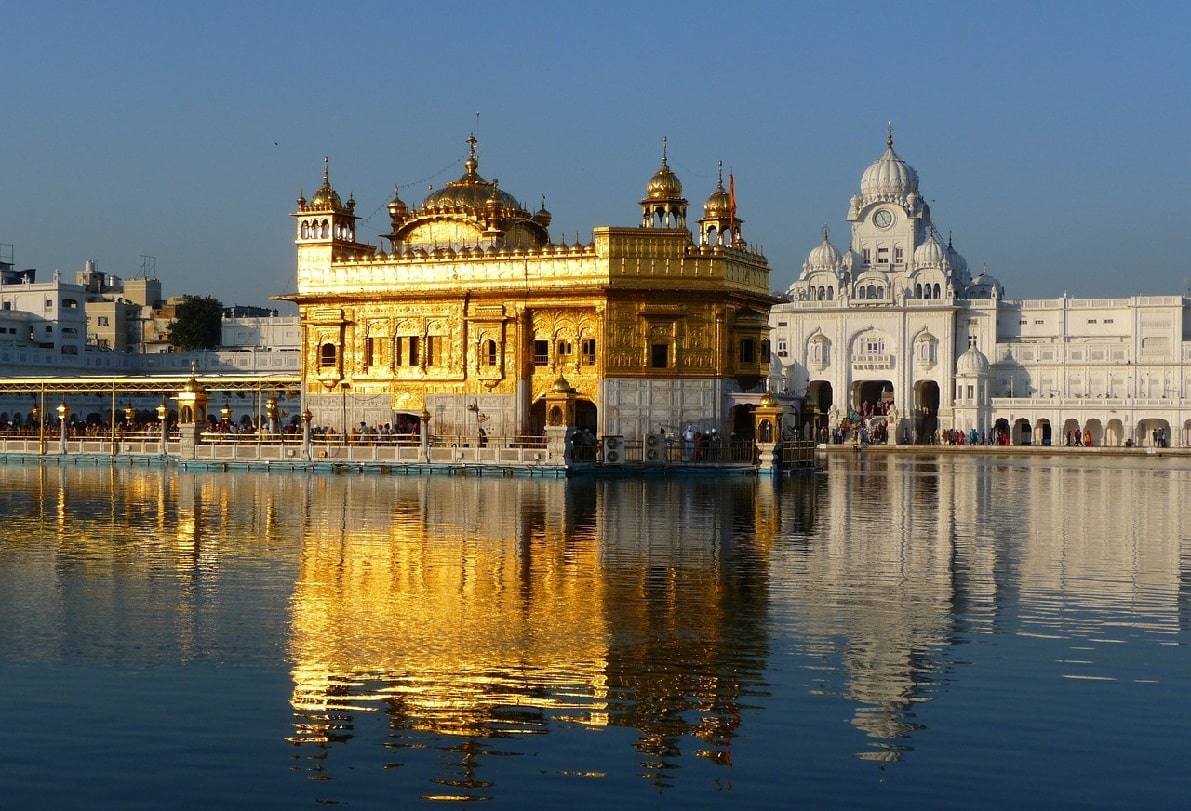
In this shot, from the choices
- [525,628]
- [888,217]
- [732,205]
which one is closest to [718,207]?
[732,205]

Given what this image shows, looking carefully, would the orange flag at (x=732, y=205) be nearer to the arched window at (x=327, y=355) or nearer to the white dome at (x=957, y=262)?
the arched window at (x=327, y=355)

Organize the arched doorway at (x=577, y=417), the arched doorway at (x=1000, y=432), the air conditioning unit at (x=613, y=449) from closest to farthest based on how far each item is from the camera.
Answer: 1. the air conditioning unit at (x=613, y=449)
2. the arched doorway at (x=577, y=417)
3. the arched doorway at (x=1000, y=432)

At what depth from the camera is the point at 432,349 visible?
48188 millimetres

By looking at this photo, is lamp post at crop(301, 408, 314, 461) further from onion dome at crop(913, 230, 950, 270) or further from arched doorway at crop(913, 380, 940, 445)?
onion dome at crop(913, 230, 950, 270)

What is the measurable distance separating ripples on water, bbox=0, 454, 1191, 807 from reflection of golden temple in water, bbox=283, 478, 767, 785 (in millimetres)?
50

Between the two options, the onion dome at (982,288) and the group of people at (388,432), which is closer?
the group of people at (388,432)

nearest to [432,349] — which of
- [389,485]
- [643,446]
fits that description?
[643,446]

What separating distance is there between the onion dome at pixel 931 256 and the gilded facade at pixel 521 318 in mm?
50258

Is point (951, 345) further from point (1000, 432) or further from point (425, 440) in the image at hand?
point (425, 440)

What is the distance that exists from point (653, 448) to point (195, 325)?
65.5 metres

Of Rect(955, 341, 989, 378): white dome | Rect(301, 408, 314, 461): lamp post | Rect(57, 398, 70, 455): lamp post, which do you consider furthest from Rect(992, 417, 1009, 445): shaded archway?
Rect(57, 398, 70, 455): lamp post

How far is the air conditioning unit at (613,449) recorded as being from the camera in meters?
42.9

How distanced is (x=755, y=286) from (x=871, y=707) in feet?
124

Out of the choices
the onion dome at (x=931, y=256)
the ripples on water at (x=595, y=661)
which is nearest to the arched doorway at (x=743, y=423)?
the ripples on water at (x=595, y=661)
